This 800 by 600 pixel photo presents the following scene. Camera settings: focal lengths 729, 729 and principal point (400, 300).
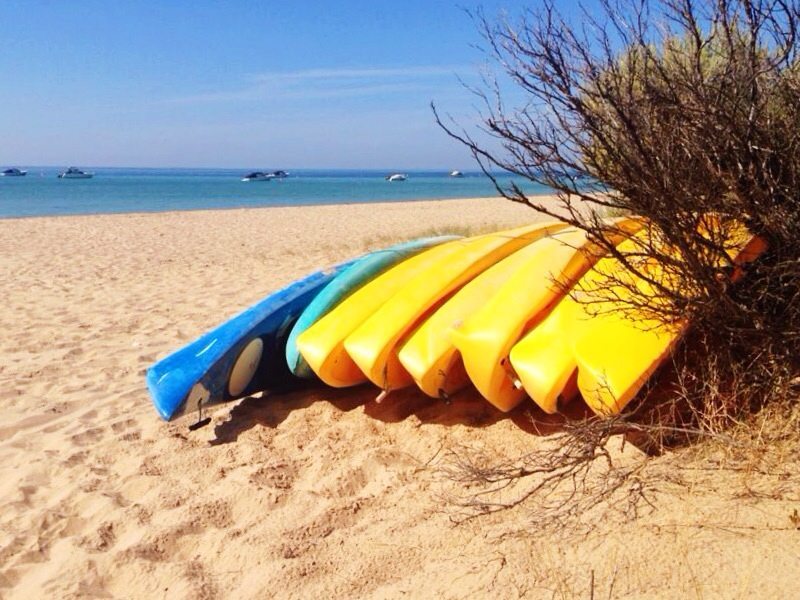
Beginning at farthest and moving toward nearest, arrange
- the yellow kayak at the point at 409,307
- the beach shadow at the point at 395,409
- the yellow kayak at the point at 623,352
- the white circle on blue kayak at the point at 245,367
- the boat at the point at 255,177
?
1. the boat at the point at 255,177
2. the white circle on blue kayak at the point at 245,367
3. the yellow kayak at the point at 409,307
4. the beach shadow at the point at 395,409
5. the yellow kayak at the point at 623,352

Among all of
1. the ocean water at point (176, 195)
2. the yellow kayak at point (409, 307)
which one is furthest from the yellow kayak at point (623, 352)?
the ocean water at point (176, 195)

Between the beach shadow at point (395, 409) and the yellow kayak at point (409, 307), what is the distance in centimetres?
15

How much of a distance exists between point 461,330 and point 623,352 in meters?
0.69

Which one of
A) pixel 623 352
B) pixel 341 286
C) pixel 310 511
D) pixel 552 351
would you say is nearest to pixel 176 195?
pixel 341 286

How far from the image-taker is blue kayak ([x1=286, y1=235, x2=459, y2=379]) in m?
3.56

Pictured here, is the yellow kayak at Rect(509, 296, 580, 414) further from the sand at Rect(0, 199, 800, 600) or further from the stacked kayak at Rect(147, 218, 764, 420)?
the sand at Rect(0, 199, 800, 600)

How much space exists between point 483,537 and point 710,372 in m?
1.00

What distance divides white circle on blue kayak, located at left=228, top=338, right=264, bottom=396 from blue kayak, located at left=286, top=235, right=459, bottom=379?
0.16 meters

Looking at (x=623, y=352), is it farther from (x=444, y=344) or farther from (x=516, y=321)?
(x=444, y=344)

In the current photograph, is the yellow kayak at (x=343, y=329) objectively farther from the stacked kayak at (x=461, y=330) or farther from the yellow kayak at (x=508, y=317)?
the yellow kayak at (x=508, y=317)

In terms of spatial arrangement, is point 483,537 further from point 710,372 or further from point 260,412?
point 260,412

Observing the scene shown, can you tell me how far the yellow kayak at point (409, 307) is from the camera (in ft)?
10.5

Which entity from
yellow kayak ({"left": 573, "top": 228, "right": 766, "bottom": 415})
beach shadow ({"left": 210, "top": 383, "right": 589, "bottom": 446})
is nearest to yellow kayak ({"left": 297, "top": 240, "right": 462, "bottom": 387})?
beach shadow ({"left": 210, "top": 383, "right": 589, "bottom": 446})

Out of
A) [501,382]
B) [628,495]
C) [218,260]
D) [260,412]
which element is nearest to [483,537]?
[628,495]
